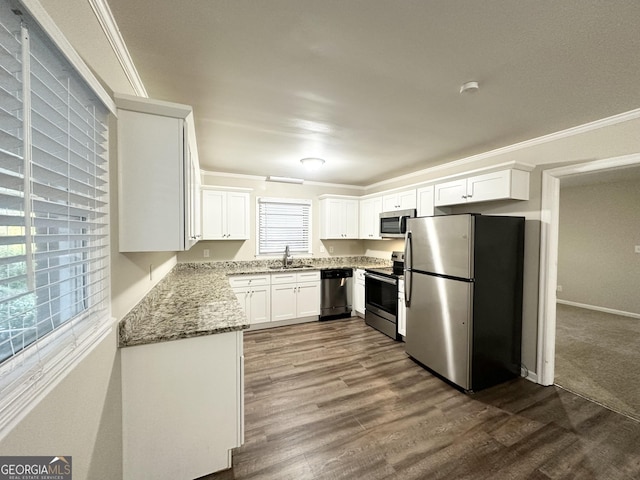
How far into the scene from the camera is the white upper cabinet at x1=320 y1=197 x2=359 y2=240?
16.3 feet

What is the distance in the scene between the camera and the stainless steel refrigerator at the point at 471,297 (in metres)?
2.48

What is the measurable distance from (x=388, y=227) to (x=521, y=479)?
3.09m

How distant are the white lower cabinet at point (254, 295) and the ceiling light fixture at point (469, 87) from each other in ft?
11.1

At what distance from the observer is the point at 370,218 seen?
483cm

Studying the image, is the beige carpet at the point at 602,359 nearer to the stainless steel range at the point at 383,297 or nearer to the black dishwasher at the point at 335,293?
the stainless steel range at the point at 383,297

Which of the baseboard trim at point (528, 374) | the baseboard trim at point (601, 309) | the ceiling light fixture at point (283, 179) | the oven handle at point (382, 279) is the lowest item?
the baseboard trim at point (528, 374)

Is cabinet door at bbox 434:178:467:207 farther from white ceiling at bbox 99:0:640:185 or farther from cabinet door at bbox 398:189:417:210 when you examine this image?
white ceiling at bbox 99:0:640:185

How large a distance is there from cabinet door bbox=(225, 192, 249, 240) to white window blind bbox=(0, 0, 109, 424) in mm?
3007

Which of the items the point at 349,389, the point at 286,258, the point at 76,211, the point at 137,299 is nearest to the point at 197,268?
the point at 286,258

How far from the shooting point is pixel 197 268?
4195 millimetres

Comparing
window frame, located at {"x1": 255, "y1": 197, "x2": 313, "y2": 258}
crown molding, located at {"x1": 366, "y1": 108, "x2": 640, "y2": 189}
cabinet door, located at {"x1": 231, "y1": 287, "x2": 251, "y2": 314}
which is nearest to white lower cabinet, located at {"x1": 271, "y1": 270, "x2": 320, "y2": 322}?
cabinet door, located at {"x1": 231, "y1": 287, "x2": 251, "y2": 314}

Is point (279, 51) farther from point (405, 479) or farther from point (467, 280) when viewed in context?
point (405, 479)

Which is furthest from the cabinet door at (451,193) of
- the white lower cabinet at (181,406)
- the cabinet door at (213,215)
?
the cabinet door at (213,215)

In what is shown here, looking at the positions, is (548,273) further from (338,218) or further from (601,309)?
(601,309)
